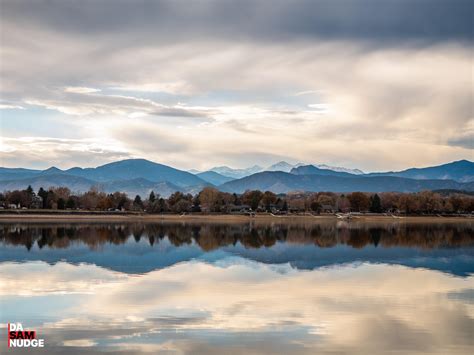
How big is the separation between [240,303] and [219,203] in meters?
123

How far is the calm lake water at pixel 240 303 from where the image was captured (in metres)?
15.0

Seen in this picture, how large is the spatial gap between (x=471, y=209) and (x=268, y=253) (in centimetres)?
12920

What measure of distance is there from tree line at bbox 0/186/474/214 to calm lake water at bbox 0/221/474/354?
96.7 meters

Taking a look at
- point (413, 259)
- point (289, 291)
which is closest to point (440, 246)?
point (413, 259)

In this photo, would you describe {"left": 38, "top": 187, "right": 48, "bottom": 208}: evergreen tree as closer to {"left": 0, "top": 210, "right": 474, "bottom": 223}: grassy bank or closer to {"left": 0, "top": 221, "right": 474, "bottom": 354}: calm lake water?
{"left": 0, "top": 210, "right": 474, "bottom": 223}: grassy bank

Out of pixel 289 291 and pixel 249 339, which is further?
pixel 289 291

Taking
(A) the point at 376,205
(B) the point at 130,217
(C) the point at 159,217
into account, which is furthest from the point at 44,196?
(A) the point at 376,205

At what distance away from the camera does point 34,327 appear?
1645cm

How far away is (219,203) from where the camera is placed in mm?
143000

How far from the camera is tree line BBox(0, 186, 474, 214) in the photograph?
132250 millimetres

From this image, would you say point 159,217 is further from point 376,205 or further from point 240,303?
point 240,303

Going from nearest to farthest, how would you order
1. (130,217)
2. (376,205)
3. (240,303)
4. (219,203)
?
(240,303) → (130,217) → (219,203) → (376,205)

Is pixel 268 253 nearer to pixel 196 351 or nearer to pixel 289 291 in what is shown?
pixel 289 291

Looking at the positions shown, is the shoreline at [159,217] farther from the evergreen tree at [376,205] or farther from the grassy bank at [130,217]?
the evergreen tree at [376,205]
